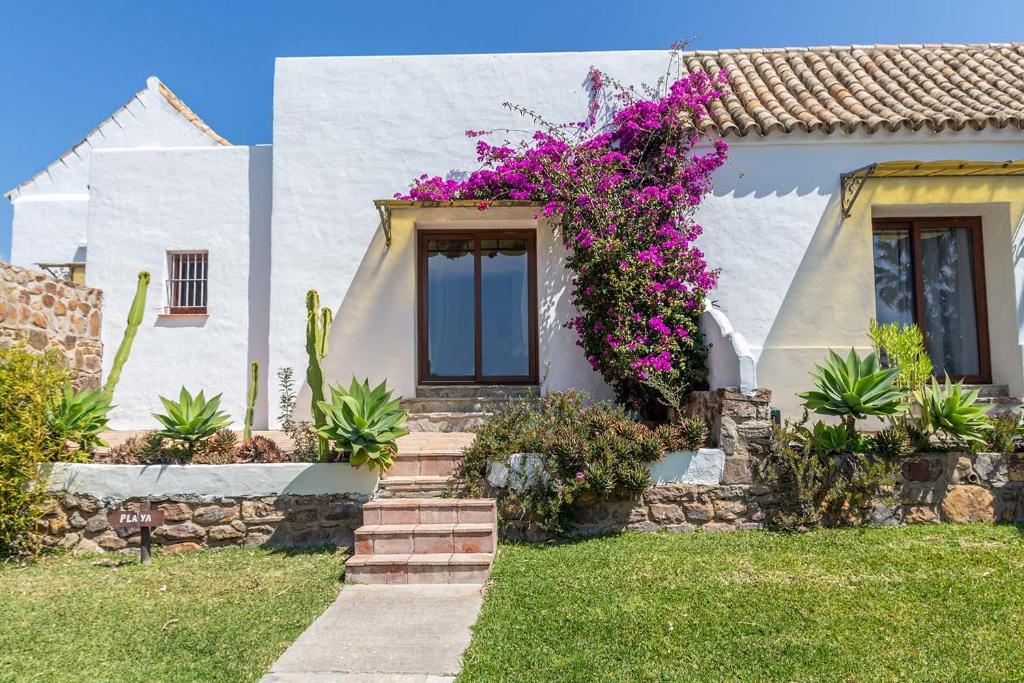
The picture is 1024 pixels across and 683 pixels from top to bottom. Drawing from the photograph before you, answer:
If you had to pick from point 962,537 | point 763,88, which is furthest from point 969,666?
point 763,88

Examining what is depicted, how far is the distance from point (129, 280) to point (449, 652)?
8.24 meters

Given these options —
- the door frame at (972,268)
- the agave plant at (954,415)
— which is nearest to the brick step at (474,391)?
the agave plant at (954,415)

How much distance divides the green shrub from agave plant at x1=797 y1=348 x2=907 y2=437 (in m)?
7.43

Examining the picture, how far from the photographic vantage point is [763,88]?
992cm

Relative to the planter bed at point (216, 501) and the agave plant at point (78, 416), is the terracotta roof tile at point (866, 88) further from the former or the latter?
the agave plant at point (78, 416)

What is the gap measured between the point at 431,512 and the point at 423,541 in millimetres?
342

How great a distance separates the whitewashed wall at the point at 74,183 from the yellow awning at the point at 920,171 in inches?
448

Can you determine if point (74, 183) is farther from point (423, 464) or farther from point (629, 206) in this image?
point (629, 206)

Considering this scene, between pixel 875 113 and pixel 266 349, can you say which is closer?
pixel 875 113

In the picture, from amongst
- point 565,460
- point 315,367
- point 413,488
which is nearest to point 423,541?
point 413,488

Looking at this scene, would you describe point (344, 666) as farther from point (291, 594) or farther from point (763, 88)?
point (763, 88)

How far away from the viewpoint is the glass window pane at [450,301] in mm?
9586

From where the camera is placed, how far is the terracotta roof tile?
28.4ft

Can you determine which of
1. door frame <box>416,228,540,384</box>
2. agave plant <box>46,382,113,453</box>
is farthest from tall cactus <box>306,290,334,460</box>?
door frame <box>416,228,540,384</box>
